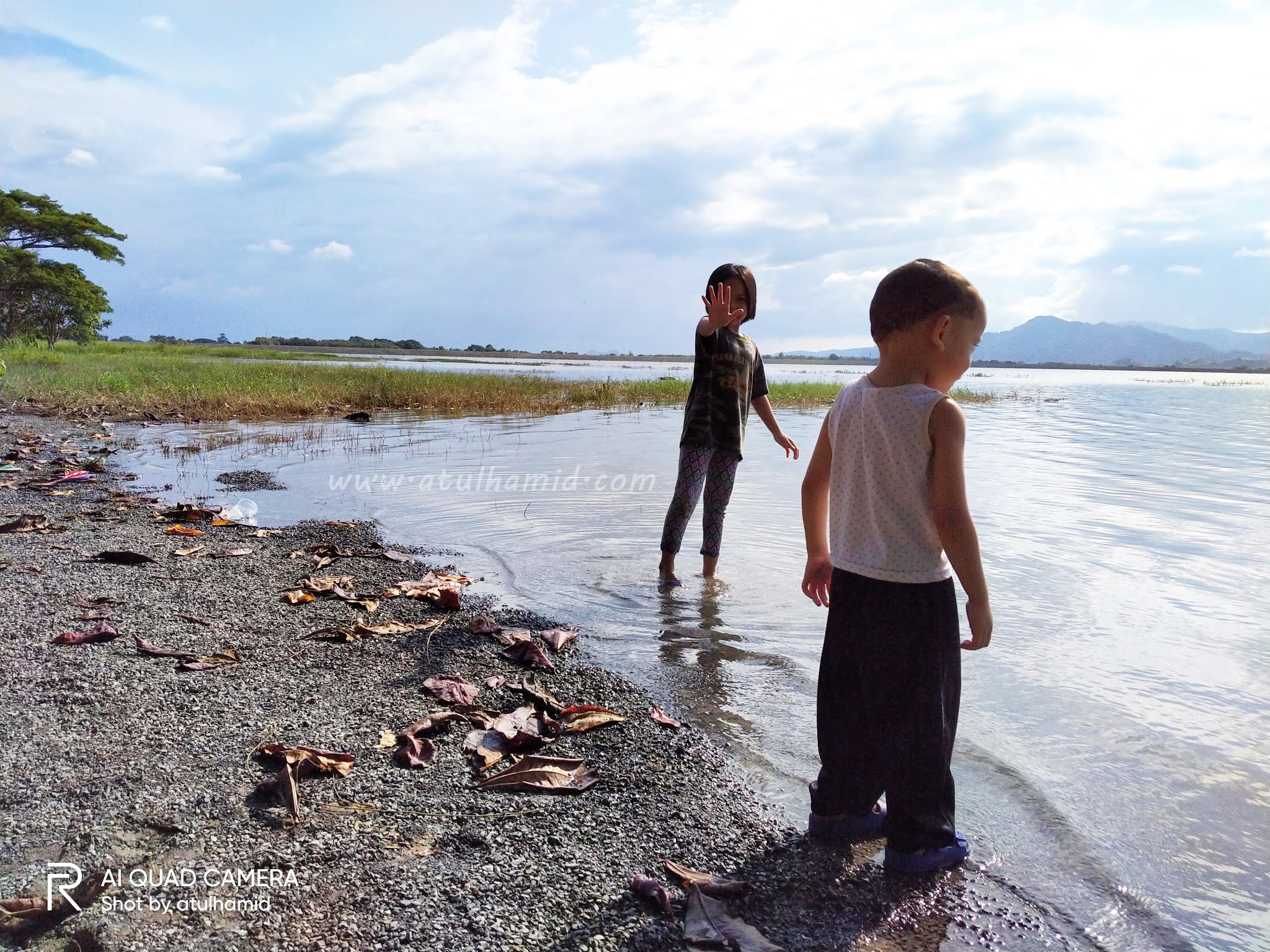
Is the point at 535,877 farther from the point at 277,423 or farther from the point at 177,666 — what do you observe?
the point at 277,423

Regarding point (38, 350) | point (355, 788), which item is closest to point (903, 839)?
point (355, 788)

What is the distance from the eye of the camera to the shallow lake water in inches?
101

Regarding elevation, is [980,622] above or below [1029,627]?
above

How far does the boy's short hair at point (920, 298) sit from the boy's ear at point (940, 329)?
0.05ft

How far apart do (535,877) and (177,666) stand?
219cm

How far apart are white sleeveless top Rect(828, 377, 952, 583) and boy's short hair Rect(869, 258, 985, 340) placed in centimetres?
19

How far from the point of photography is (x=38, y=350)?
37312 mm

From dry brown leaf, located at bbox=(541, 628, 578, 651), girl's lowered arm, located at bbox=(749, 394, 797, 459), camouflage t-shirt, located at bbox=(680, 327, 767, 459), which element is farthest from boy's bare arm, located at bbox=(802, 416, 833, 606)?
girl's lowered arm, located at bbox=(749, 394, 797, 459)

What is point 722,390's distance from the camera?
5.30 meters

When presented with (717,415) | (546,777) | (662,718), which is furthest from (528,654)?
(717,415)

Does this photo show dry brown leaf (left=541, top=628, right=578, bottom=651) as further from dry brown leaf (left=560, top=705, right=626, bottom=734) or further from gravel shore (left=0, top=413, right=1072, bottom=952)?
dry brown leaf (left=560, top=705, right=626, bottom=734)

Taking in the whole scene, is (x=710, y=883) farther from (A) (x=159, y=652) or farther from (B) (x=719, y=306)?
(B) (x=719, y=306)

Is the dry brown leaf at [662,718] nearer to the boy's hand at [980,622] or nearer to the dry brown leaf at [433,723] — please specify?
the dry brown leaf at [433,723]

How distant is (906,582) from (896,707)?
1.26ft
